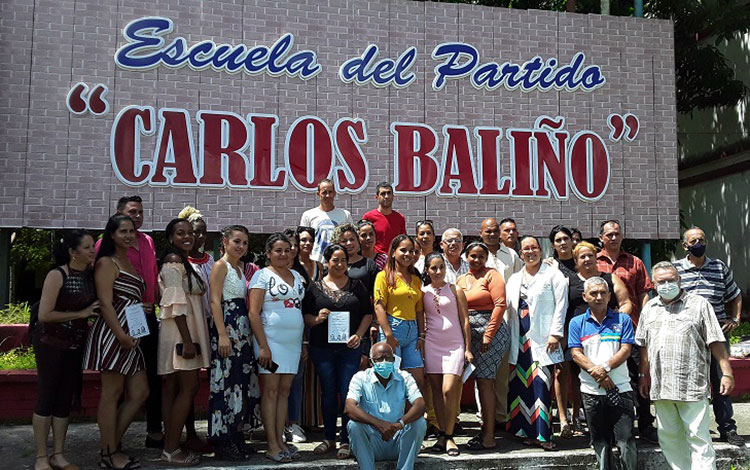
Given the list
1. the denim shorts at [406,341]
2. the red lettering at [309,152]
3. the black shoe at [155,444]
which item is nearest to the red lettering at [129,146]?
the red lettering at [309,152]

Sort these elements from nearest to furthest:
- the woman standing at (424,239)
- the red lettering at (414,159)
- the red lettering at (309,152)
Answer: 1. the woman standing at (424,239)
2. the red lettering at (309,152)
3. the red lettering at (414,159)

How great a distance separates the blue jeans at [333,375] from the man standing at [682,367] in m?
2.38

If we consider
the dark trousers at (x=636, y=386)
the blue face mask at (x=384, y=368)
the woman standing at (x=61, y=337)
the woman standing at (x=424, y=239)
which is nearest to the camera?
the woman standing at (x=61, y=337)

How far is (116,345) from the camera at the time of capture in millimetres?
5289

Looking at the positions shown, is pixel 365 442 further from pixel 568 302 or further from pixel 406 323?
pixel 568 302

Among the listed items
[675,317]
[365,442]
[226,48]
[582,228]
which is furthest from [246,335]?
[582,228]

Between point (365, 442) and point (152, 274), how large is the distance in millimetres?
2257

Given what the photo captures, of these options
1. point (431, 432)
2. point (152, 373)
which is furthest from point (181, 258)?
point (431, 432)

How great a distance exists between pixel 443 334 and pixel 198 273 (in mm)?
2084

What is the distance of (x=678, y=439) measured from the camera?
18.1 ft

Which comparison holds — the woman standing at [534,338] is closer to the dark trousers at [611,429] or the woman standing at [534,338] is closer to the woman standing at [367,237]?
the dark trousers at [611,429]

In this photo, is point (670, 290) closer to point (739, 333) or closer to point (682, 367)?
Result: point (682, 367)

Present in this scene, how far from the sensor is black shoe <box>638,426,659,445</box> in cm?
618

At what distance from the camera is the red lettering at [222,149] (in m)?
8.67
